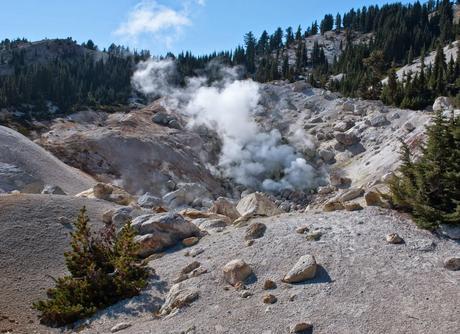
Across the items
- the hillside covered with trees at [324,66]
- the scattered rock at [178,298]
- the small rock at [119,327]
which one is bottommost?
the small rock at [119,327]

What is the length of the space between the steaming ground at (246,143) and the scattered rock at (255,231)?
29.5 meters

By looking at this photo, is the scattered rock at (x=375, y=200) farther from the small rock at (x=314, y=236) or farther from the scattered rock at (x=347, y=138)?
the scattered rock at (x=347, y=138)

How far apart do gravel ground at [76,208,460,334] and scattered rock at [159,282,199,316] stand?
0.22 meters

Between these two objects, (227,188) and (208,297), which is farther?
(227,188)

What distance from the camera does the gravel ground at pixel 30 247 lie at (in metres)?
14.4

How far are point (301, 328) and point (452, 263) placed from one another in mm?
5362

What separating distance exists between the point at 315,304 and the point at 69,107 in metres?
82.5

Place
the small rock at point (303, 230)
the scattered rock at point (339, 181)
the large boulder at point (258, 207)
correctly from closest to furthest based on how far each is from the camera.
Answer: the small rock at point (303, 230) → the large boulder at point (258, 207) → the scattered rock at point (339, 181)

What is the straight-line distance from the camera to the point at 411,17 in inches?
4968

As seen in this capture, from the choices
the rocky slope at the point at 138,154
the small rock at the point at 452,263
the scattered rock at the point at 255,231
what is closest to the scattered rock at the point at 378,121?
the rocky slope at the point at 138,154

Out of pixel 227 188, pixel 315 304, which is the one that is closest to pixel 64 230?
pixel 315 304

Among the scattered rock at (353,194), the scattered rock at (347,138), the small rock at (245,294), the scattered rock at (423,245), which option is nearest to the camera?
the small rock at (245,294)

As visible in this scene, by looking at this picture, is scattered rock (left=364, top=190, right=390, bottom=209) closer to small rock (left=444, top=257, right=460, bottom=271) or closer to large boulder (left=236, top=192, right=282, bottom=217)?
small rock (left=444, top=257, right=460, bottom=271)

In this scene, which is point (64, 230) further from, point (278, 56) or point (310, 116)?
point (278, 56)
